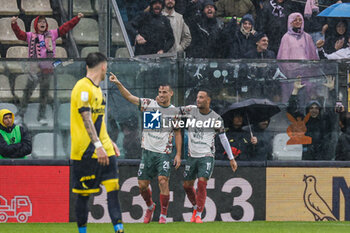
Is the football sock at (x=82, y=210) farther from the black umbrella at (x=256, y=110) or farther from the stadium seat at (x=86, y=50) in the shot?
the stadium seat at (x=86, y=50)

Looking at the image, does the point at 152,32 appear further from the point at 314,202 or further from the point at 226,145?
the point at 314,202

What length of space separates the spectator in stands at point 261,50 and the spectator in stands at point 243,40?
0.24ft

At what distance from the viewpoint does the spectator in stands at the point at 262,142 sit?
38.9 feet

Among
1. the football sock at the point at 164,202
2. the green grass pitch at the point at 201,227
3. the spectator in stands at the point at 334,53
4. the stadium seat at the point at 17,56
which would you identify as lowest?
the green grass pitch at the point at 201,227

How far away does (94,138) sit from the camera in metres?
7.34

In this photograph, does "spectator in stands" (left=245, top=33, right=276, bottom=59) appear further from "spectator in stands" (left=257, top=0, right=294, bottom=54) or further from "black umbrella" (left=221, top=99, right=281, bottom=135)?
"black umbrella" (left=221, top=99, right=281, bottom=135)

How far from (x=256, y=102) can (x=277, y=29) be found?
232 cm

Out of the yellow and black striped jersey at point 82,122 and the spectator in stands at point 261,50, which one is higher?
the spectator in stands at point 261,50

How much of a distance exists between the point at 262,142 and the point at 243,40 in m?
2.21

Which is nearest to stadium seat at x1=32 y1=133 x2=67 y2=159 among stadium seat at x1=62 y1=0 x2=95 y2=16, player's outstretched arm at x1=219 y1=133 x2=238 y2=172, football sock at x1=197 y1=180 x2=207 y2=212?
football sock at x1=197 y1=180 x2=207 y2=212

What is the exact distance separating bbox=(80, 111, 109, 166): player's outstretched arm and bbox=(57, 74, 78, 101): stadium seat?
4.34 metres

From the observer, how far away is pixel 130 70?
466 inches

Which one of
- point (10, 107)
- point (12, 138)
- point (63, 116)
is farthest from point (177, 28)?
point (12, 138)

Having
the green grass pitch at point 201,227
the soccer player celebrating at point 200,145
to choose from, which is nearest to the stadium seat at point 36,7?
the soccer player celebrating at point 200,145
